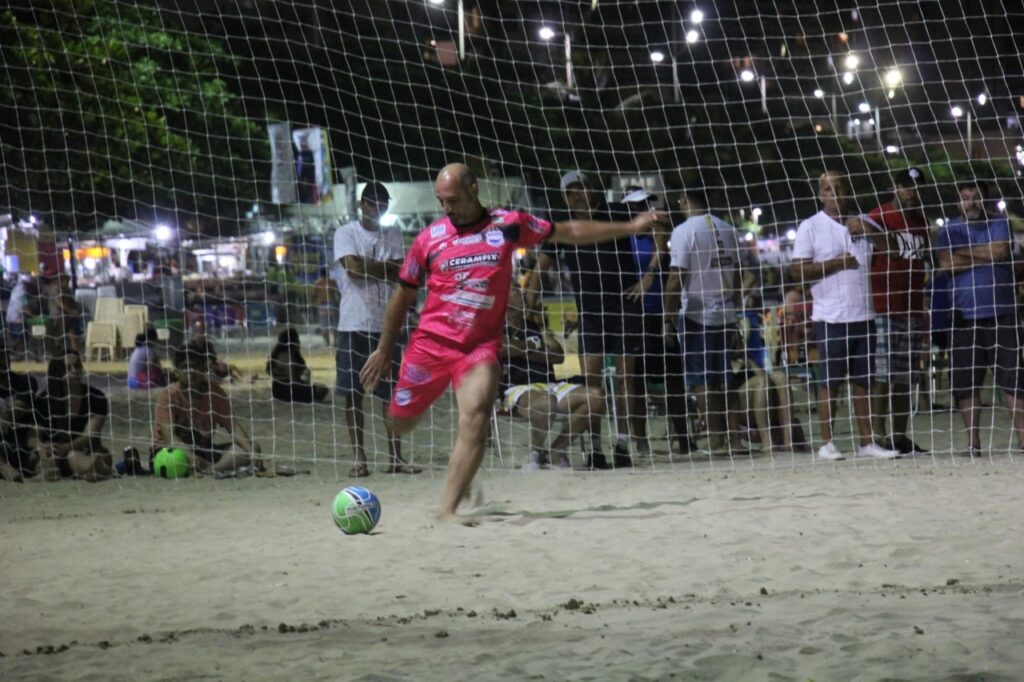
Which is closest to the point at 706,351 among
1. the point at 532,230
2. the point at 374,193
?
the point at 374,193

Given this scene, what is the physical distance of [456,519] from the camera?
21.9 ft

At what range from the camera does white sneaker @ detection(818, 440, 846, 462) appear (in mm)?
8883

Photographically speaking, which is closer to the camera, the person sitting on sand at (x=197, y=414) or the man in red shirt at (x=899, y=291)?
the man in red shirt at (x=899, y=291)

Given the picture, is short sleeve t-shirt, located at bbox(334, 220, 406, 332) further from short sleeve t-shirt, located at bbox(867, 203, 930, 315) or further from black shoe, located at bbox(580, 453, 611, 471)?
short sleeve t-shirt, located at bbox(867, 203, 930, 315)

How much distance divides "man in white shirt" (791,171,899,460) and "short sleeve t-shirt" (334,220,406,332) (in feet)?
9.38

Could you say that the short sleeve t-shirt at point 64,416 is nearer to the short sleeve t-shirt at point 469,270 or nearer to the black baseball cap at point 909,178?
the short sleeve t-shirt at point 469,270

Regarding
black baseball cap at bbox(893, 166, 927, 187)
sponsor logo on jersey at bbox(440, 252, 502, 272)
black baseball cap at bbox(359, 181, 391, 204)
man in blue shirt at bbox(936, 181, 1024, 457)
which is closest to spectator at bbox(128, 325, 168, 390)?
black baseball cap at bbox(359, 181, 391, 204)

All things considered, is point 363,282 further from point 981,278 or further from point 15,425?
point 981,278

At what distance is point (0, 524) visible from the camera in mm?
7328

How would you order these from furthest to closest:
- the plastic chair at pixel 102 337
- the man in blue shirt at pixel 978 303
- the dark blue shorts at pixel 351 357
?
the plastic chair at pixel 102 337 → the dark blue shorts at pixel 351 357 → the man in blue shirt at pixel 978 303

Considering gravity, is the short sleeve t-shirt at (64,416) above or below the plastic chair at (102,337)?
below

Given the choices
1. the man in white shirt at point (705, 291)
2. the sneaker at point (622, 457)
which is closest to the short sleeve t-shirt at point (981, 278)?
the man in white shirt at point (705, 291)

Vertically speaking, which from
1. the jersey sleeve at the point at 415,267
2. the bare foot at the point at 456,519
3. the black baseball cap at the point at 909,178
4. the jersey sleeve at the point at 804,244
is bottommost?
the bare foot at the point at 456,519

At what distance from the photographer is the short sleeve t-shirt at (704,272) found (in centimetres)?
923
